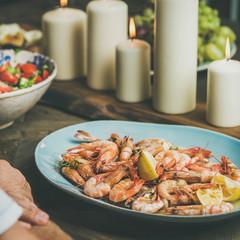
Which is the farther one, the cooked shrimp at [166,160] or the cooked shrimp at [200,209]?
the cooked shrimp at [166,160]

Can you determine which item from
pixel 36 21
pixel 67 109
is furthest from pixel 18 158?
pixel 36 21

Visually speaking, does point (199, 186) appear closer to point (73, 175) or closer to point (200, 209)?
point (200, 209)

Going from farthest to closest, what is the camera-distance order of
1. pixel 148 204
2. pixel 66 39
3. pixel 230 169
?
pixel 66 39, pixel 230 169, pixel 148 204

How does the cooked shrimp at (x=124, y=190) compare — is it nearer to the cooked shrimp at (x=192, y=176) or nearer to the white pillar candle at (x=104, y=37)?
the cooked shrimp at (x=192, y=176)

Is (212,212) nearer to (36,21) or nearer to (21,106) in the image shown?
(21,106)

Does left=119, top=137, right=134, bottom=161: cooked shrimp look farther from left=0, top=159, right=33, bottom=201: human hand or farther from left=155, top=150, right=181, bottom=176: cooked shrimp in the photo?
left=0, top=159, right=33, bottom=201: human hand

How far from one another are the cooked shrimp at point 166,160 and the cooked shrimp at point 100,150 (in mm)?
107

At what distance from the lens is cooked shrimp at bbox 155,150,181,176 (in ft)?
3.05

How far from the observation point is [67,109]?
56.6 inches

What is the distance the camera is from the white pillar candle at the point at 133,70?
133cm

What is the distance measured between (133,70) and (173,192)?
1.82 ft

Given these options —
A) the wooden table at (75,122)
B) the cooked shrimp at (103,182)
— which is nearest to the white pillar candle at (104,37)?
the wooden table at (75,122)

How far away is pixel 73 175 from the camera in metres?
0.94

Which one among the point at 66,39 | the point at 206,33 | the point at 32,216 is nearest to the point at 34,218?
the point at 32,216
